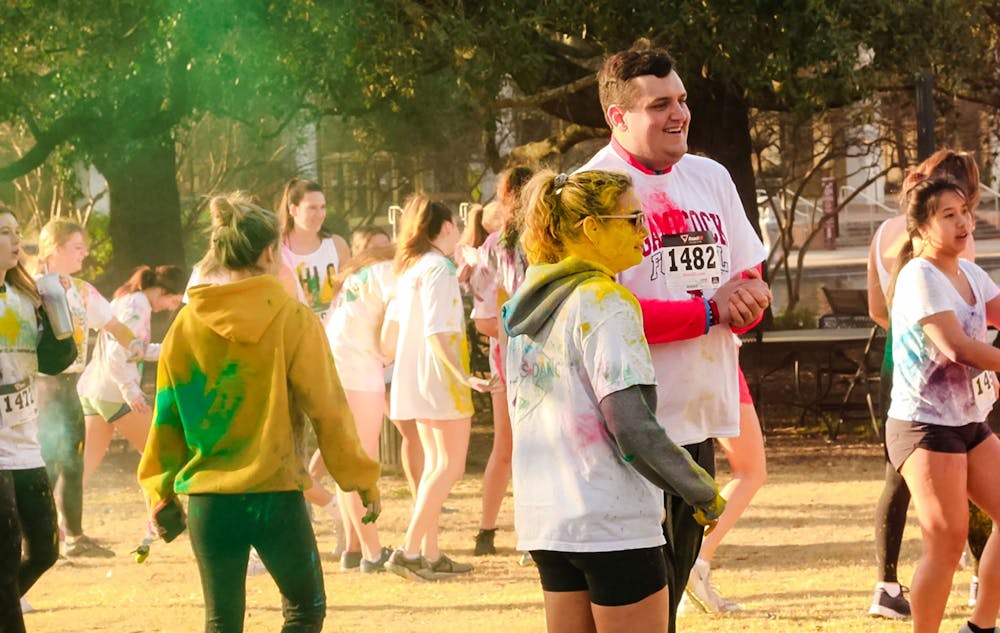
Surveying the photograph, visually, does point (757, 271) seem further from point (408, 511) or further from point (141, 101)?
point (141, 101)

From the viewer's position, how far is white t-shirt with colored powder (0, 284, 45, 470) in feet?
17.4

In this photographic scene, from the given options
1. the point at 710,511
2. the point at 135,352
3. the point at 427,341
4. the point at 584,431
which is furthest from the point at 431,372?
the point at 710,511

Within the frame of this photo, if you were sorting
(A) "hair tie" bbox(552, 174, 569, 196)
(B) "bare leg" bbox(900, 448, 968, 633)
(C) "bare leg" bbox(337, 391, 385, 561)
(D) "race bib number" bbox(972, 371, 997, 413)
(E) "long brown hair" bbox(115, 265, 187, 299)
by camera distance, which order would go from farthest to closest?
(E) "long brown hair" bbox(115, 265, 187, 299) → (C) "bare leg" bbox(337, 391, 385, 561) → (D) "race bib number" bbox(972, 371, 997, 413) → (B) "bare leg" bbox(900, 448, 968, 633) → (A) "hair tie" bbox(552, 174, 569, 196)

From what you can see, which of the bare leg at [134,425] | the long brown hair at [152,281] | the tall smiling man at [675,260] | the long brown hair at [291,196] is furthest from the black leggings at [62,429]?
the tall smiling man at [675,260]

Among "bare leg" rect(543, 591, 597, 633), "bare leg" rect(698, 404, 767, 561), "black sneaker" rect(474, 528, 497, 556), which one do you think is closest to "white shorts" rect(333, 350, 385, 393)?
"black sneaker" rect(474, 528, 497, 556)

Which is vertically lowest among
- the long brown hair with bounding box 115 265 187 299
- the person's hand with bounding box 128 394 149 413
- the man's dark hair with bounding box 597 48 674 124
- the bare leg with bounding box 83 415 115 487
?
the bare leg with bounding box 83 415 115 487

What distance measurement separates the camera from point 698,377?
4.57m

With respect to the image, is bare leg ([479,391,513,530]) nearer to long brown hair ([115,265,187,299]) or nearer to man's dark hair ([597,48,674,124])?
long brown hair ([115,265,187,299])

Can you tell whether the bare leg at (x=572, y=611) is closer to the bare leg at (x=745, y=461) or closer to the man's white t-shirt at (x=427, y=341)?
the bare leg at (x=745, y=461)

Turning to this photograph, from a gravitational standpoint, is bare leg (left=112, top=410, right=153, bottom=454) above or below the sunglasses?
below

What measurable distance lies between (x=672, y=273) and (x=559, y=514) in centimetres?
103

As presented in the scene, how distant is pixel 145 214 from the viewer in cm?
1847

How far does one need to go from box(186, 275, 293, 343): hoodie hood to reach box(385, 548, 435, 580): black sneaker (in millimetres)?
3443

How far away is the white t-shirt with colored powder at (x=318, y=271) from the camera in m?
8.37
